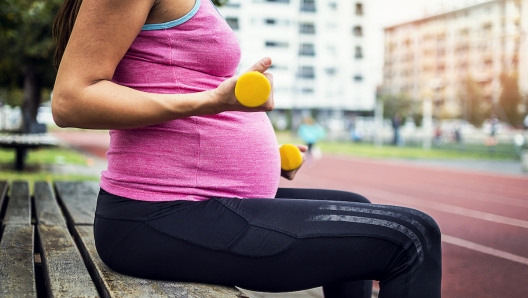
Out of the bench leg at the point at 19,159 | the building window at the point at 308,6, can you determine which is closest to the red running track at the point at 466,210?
the bench leg at the point at 19,159

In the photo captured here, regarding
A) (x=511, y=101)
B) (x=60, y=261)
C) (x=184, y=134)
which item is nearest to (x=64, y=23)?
(x=184, y=134)

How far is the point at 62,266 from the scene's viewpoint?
1.71m

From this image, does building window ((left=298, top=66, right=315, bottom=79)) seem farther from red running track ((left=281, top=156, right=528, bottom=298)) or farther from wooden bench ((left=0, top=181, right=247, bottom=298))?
wooden bench ((left=0, top=181, right=247, bottom=298))

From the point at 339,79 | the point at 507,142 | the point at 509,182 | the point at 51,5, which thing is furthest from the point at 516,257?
the point at 339,79

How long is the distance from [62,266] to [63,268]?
26 millimetres

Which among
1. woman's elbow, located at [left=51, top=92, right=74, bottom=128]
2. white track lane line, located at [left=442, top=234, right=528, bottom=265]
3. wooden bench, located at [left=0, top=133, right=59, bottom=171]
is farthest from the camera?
wooden bench, located at [left=0, top=133, right=59, bottom=171]

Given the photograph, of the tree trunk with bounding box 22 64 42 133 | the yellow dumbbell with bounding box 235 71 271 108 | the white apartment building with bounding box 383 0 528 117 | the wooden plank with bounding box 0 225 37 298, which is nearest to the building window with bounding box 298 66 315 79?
the white apartment building with bounding box 383 0 528 117

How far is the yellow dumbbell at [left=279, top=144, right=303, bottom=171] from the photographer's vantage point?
1963 millimetres

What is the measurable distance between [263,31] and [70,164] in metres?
50.1

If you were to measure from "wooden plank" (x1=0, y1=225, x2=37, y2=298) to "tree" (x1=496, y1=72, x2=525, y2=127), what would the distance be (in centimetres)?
2398

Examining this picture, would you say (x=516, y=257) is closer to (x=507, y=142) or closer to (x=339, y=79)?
(x=507, y=142)

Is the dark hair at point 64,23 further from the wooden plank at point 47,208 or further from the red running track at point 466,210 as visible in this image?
the red running track at point 466,210

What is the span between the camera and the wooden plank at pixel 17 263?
1.47 meters

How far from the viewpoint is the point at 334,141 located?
3878cm
